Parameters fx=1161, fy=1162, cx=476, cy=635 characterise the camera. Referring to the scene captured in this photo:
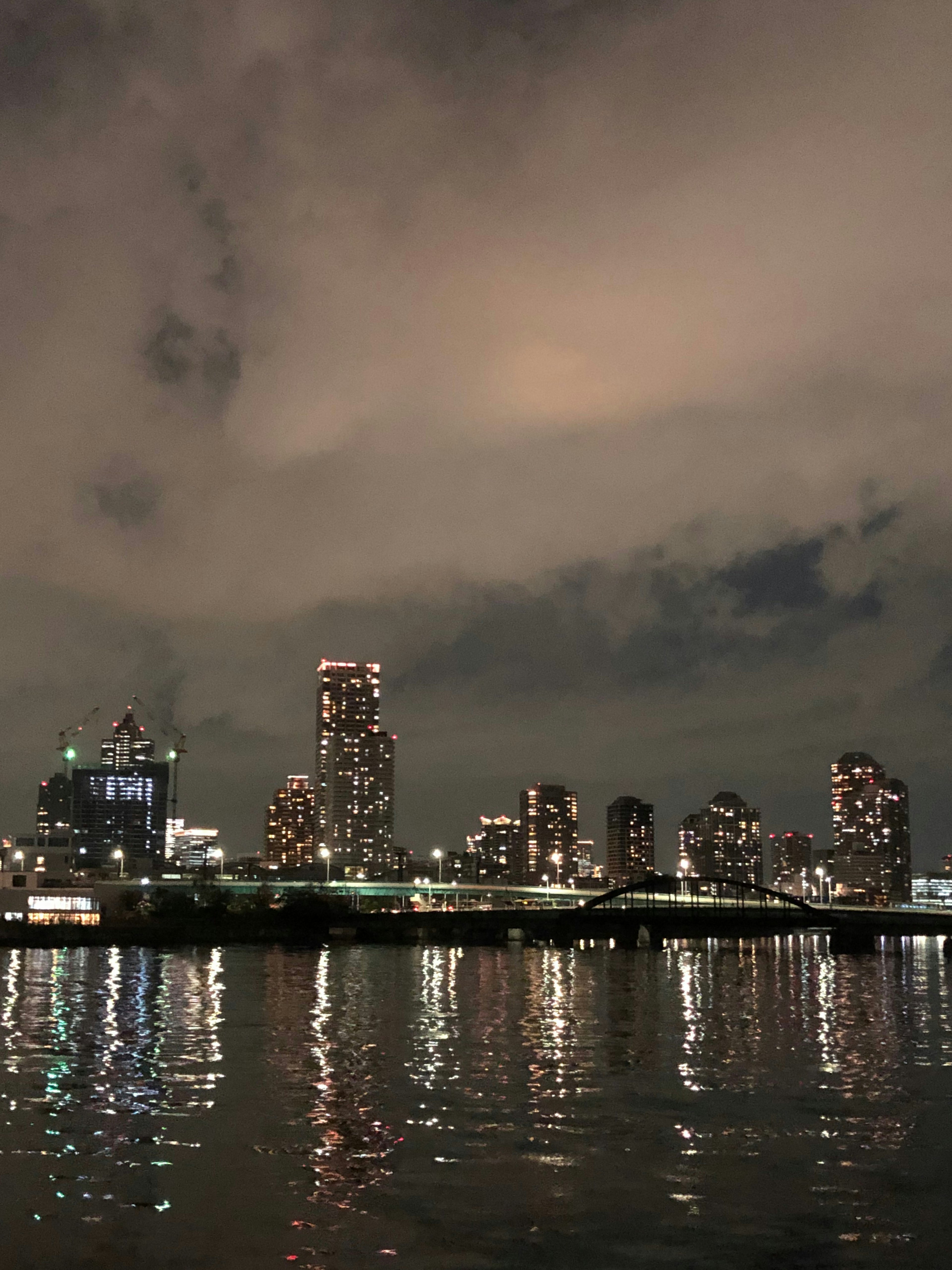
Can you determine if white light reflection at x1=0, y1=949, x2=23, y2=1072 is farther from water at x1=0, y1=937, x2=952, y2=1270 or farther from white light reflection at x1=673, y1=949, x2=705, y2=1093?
white light reflection at x1=673, y1=949, x2=705, y2=1093

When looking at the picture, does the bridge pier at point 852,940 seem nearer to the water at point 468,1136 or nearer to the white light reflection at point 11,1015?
the water at point 468,1136

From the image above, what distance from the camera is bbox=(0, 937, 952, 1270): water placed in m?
23.3

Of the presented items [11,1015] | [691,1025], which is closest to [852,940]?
[691,1025]

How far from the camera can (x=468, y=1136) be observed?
33094 millimetres

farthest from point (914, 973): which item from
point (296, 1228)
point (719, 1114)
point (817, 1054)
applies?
point (296, 1228)

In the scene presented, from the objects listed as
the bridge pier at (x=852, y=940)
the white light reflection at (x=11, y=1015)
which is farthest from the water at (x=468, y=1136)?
the bridge pier at (x=852, y=940)

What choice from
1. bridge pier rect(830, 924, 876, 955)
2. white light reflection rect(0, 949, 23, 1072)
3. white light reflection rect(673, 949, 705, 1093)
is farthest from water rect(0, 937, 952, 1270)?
bridge pier rect(830, 924, 876, 955)

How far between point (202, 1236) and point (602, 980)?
81.8 m

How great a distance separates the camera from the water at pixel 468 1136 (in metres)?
23.3

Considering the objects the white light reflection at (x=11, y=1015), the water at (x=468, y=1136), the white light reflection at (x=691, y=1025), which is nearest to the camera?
the water at (x=468, y=1136)

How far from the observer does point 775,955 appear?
497 ft

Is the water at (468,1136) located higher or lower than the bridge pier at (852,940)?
higher

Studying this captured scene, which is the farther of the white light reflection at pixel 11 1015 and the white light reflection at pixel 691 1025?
the white light reflection at pixel 11 1015

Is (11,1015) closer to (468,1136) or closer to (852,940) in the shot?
(468,1136)
